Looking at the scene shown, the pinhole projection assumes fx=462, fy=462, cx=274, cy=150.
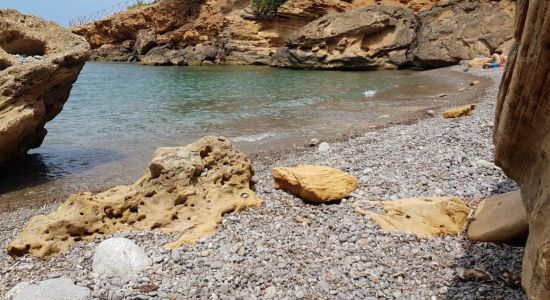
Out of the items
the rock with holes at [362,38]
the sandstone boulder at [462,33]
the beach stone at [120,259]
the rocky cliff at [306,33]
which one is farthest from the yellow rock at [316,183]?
the rock with holes at [362,38]

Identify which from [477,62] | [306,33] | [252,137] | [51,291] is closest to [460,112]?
[252,137]

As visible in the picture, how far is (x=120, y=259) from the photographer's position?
4.89 metres

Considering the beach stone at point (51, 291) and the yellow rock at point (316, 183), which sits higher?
the yellow rock at point (316, 183)

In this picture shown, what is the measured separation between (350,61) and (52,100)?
98.0ft

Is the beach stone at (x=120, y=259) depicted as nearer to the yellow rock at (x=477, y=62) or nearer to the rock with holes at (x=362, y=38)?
the yellow rock at (x=477, y=62)

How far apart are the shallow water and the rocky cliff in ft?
19.9

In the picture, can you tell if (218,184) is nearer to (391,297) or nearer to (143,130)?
(391,297)

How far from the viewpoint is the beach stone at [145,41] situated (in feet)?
178

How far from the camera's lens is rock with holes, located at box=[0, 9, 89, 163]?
927 centimetres

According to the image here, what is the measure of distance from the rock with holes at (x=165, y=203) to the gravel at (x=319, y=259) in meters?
0.21

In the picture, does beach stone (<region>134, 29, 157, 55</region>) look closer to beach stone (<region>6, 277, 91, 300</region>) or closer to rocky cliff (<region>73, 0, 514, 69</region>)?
rocky cliff (<region>73, 0, 514, 69</region>)

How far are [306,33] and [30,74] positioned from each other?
31.9 m

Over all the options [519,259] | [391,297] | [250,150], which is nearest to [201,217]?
[391,297]

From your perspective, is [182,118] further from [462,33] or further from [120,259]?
[462,33]
